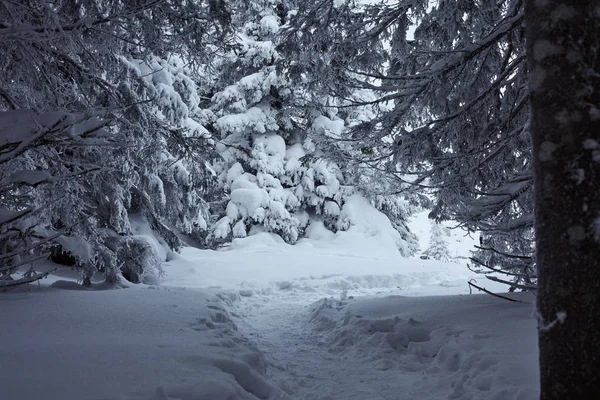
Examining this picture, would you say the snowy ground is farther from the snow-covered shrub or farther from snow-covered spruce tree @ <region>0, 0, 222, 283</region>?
the snow-covered shrub

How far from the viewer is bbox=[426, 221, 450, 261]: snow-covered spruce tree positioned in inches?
1543

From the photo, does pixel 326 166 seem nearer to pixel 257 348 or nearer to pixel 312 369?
pixel 257 348

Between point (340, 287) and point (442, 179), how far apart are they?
20.1ft

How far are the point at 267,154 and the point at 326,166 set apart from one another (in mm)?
12888

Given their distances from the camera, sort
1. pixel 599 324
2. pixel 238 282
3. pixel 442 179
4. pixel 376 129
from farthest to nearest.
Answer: pixel 238 282 → pixel 376 129 → pixel 442 179 → pixel 599 324

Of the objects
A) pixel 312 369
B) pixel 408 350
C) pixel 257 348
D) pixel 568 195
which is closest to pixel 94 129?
pixel 568 195

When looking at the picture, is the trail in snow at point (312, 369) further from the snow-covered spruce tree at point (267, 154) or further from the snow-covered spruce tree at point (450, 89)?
the snow-covered spruce tree at point (267, 154)

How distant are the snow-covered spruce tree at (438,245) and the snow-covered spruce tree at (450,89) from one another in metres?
33.1

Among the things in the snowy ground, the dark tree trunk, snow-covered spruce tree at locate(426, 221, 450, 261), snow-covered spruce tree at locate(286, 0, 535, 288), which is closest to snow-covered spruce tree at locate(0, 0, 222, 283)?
the snowy ground

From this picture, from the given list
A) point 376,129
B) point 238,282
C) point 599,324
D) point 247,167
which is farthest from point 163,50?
point 247,167

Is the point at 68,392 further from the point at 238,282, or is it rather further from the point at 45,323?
the point at 238,282

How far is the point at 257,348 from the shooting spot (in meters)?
5.07

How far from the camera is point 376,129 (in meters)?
6.99

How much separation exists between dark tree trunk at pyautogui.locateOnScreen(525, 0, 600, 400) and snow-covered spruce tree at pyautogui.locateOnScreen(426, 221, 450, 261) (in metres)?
38.4
